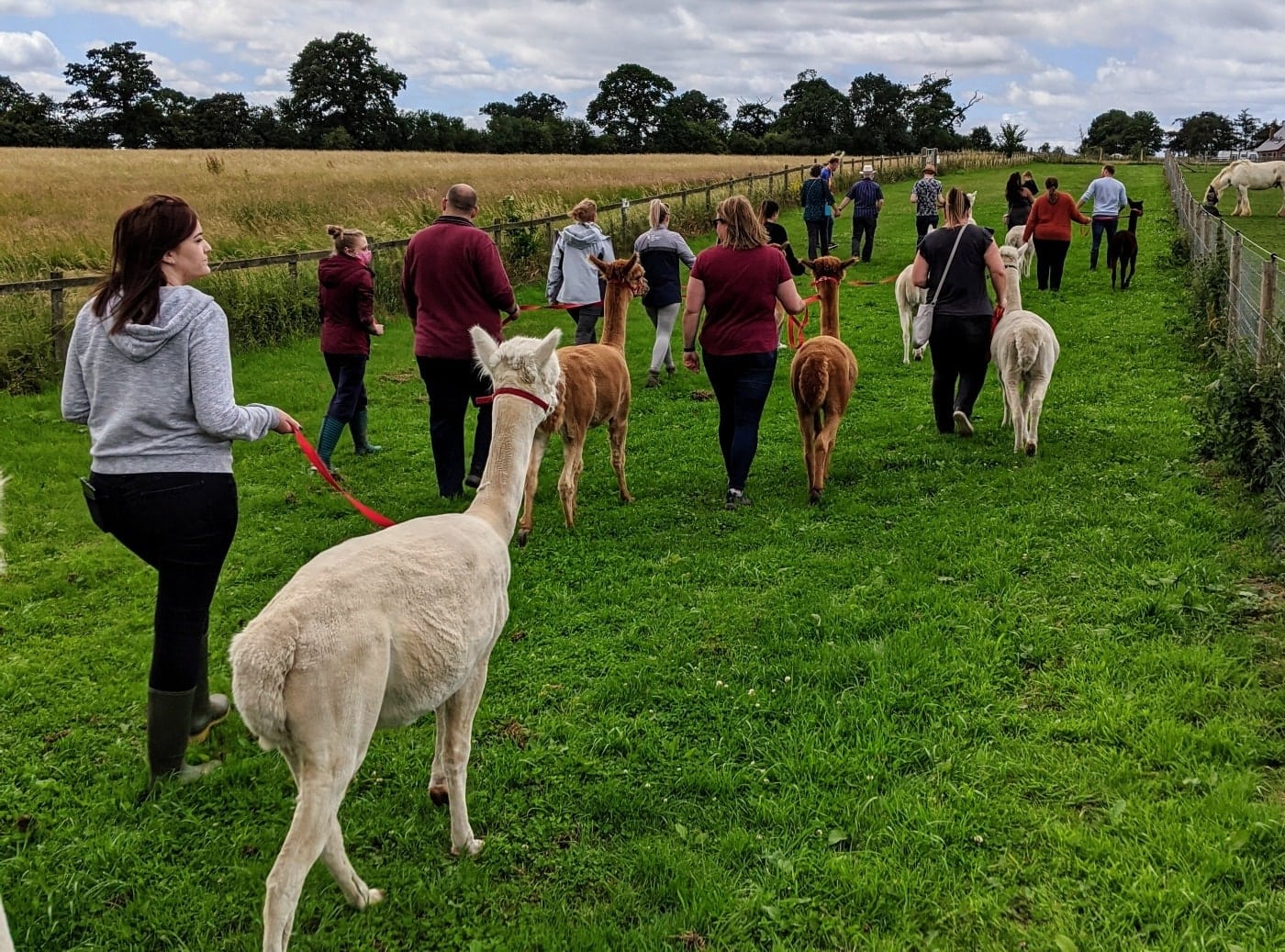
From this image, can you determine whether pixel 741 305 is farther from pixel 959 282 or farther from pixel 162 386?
Answer: pixel 162 386

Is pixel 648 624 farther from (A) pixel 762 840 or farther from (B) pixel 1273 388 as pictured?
(B) pixel 1273 388

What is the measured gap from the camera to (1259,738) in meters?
3.78

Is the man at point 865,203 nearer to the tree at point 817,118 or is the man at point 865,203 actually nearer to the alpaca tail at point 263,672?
the alpaca tail at point 263,672

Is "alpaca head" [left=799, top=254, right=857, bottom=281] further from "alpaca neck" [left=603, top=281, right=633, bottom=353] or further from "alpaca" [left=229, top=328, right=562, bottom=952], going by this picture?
"alpaca" [left=229, top=328, right=562, bottom=952]

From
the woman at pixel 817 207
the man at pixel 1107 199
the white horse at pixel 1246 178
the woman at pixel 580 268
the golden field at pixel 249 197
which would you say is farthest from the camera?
the white horse at pixel 1246 178

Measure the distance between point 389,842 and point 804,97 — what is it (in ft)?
371

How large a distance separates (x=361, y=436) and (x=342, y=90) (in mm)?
84253

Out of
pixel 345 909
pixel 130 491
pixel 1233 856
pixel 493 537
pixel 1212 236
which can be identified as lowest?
pixel 345 909

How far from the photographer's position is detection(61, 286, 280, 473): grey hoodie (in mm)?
3295

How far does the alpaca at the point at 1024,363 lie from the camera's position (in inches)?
307

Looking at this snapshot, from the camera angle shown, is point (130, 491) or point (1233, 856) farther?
point (130, 491)

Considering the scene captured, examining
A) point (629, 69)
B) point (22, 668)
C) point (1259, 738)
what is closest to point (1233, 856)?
point (1259, 738)

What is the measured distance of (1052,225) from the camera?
14867 mm

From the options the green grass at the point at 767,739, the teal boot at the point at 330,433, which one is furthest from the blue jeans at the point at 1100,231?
the teal boot at the point at 330,433
